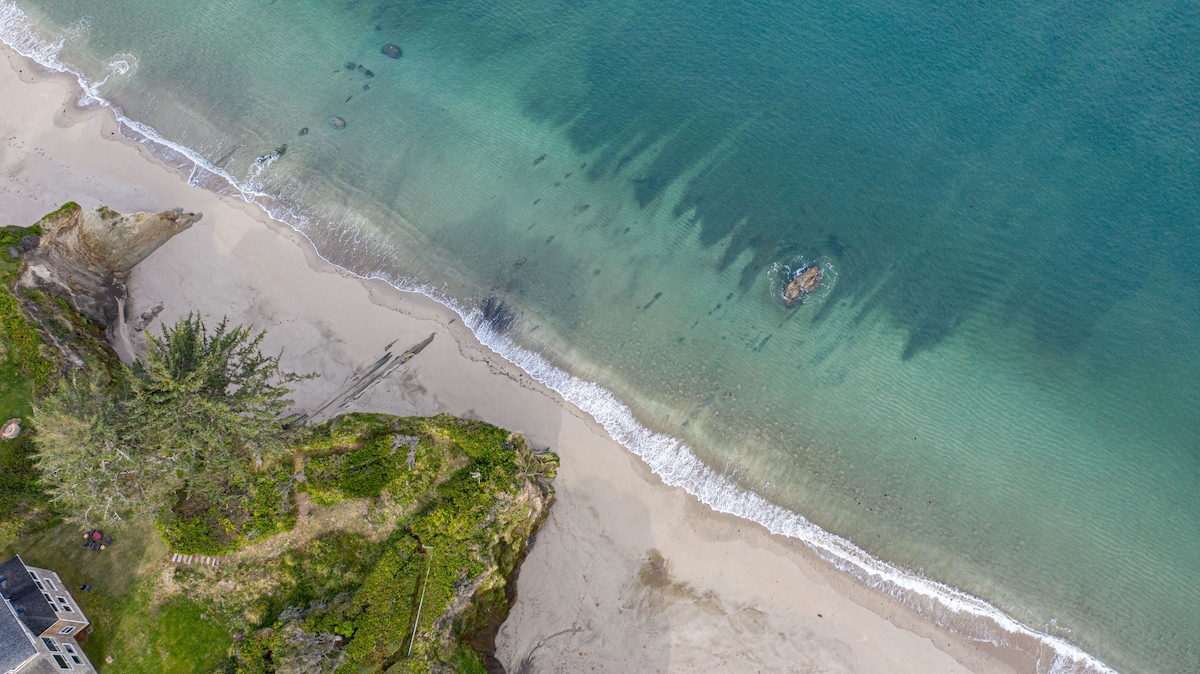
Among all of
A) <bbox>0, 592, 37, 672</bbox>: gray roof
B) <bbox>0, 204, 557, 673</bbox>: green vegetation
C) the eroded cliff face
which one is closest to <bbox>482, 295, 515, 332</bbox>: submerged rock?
<bbox>0, 204, 557, 673</bbox>: green vegetation

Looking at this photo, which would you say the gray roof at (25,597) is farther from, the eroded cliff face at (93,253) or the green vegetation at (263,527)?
the eroded cliff face at (93,253)

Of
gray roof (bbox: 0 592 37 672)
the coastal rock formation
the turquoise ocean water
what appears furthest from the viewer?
the coastal rock formation

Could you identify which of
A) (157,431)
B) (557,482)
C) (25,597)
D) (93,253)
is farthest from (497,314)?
(25,597)

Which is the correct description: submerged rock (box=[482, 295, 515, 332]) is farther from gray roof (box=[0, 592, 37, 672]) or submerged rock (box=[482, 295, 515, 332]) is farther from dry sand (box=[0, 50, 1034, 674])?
gray roof (box=[0, 592, 37, 672])

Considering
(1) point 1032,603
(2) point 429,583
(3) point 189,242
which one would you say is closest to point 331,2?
(3) point 189,242

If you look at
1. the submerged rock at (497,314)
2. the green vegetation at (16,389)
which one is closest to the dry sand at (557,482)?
the submerged rock at (497,314)

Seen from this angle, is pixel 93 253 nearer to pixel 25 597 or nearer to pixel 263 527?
pixel 25 597

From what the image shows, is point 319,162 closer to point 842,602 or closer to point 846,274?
point 846,274
